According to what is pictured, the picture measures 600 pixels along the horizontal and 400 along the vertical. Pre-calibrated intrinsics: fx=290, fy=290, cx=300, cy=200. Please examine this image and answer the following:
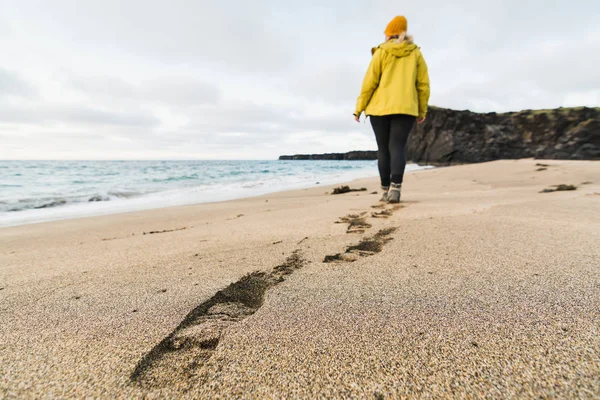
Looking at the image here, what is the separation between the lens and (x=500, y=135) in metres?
19.8

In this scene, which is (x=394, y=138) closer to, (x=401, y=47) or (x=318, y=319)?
(x=401, y=47)

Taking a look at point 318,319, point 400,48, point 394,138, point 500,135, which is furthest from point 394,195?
point 500,135

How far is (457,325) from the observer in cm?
67

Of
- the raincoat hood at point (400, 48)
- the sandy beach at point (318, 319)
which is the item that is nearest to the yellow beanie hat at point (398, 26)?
the raincoat hood at point (400, 48)

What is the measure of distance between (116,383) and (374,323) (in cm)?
54

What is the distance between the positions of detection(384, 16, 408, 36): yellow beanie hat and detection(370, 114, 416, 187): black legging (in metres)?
0.80

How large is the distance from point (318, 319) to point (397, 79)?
2.62m

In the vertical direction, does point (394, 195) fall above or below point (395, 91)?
below

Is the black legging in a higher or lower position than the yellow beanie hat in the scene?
lower

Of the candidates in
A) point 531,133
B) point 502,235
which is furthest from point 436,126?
point 502,235

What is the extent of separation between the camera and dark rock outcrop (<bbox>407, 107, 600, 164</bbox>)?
55.5 feet

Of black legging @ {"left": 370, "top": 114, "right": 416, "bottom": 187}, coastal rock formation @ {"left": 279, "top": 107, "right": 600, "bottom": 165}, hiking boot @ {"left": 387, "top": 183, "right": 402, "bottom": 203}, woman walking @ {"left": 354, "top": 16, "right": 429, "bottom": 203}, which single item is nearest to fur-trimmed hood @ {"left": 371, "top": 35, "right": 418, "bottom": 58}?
woman walking @ {"left": 354, "top": 16, "right": 429, "bottom": 203}

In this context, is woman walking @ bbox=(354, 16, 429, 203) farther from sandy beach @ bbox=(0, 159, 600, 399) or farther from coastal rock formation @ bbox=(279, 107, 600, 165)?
coastal rock formation @ bbox=(279, 107, 600, 165)

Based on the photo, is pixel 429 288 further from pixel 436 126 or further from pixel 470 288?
pixel 436 126
